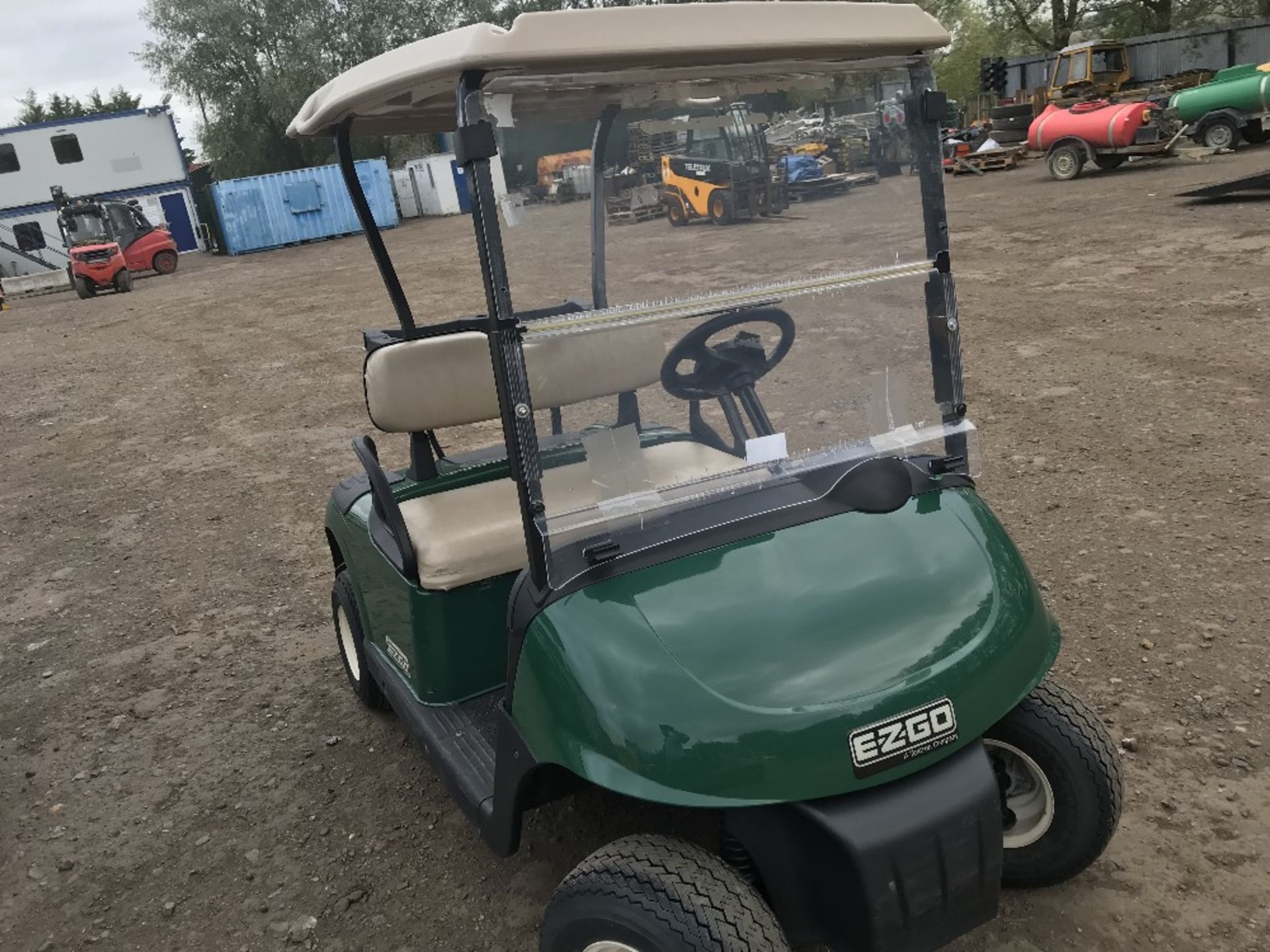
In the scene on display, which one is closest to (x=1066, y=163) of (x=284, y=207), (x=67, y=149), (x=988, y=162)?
(x=988, y=162)

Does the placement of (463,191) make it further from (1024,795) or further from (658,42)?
(1024,795)

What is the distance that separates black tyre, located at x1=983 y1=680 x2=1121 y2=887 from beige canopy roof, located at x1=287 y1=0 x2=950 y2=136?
129 cm

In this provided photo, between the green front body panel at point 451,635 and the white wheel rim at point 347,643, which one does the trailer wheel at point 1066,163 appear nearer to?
the white wheel rim at point 347,643

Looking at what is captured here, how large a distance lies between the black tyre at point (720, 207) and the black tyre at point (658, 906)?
1.19 m

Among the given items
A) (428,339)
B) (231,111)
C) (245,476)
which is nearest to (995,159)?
(245,476)

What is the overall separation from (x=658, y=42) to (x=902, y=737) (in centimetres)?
121

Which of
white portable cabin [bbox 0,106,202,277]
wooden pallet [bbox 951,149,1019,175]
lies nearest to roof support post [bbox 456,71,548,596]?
wooden pallet [bbox 951,149,1019,175]

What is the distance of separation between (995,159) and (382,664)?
60.1 ft

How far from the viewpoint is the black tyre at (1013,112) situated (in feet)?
67.5

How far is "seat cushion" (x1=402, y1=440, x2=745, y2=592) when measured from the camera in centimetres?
188

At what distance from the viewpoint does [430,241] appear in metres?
19.7

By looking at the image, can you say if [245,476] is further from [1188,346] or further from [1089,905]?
[1188,346]

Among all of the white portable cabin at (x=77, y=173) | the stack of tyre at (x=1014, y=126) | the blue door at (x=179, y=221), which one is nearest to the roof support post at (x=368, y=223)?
the stack of tyre at (x=1014, y=126)

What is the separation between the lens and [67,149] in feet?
87.9
